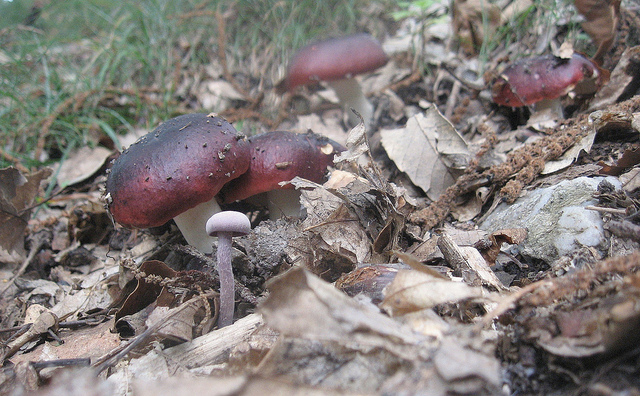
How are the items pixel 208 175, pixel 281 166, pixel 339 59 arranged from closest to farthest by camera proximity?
1. pixel 208 175
2. pixel 281 166
3. pixel 339 59

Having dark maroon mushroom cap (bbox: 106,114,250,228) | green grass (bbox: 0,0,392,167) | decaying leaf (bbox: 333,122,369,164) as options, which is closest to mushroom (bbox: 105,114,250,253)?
dark maroon mushroom cap (bbox: 106,114,250,228)

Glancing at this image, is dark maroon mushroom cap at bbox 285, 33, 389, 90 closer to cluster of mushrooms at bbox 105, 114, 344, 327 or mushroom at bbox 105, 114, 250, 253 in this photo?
cluster of mushrooms at bbox 105, 114, 344, 327

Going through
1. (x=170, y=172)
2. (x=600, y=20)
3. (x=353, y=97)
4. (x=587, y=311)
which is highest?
(x=170, y=172)

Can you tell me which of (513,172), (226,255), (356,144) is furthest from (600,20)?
(226,255)

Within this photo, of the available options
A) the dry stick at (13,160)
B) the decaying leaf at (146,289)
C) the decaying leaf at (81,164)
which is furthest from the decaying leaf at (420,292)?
the dry stick at (13,160)

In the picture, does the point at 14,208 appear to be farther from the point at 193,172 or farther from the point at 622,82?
the point at 622,82

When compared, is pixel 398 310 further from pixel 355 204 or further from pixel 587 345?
pixel 355 204

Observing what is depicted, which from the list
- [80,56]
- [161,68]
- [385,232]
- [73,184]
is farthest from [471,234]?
[80,56]
